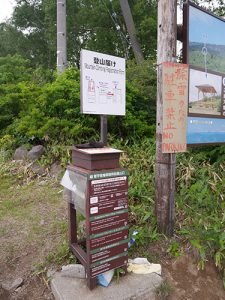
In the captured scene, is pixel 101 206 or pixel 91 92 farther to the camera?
pixel 91 92

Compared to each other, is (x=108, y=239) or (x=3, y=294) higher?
(x=108, y=239)

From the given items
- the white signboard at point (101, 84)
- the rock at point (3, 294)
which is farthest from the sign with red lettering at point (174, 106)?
the rock at point (3, 294)

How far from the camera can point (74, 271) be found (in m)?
2.42

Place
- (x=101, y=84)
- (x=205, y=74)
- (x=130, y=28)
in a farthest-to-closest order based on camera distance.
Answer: (x=130, y=28) < (x=205, y=74) < (x=101, y=84)

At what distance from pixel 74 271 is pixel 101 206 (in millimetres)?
702

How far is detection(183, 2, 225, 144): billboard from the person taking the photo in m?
2.97

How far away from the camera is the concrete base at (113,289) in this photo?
218cm

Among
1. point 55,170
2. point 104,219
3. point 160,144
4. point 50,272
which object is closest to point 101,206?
point 104,219

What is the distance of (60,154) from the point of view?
506 cm

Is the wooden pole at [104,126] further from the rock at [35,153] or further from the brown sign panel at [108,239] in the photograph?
the rock at [35,153]

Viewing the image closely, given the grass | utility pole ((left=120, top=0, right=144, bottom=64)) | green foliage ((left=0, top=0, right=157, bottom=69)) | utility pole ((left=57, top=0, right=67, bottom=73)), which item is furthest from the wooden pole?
green foliage ((left=0, top=0, right=157, bottom=69))

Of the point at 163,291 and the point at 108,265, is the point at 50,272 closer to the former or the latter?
the point at 108,265

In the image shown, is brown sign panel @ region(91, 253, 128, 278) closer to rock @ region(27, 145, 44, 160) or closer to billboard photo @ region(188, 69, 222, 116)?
billboard photo @ region(188, 69, 222, 116)

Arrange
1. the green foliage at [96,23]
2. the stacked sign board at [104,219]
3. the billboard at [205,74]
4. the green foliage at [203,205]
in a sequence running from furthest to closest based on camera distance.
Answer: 1. the green foliage at [96,23]
2. the billboard at [205,74]
3. the green foliage at [203,205]
4. the stacked sign board at [104,219]
